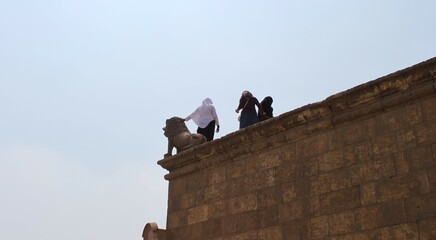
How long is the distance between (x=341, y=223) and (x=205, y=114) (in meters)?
4.07

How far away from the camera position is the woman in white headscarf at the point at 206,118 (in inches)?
374

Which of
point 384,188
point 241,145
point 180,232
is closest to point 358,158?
point 384,188

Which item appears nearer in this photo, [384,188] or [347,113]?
[384,188]

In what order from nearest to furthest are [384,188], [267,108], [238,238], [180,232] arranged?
[384,188] < [238,238] < [180,232] < [267,108]

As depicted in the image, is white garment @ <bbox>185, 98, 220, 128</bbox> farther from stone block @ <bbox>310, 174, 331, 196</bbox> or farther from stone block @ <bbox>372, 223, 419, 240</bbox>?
stone block @ <bbox>372, 223, 419, 240</bbox>

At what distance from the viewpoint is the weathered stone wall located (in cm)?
571

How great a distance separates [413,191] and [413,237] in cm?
48

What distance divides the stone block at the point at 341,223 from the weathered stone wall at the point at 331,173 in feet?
0.04

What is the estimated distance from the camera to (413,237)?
5.46 metres

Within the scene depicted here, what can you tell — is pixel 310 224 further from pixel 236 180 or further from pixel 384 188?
pixel 236 180

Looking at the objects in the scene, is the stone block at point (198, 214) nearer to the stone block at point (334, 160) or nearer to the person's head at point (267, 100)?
the stone block at point (334, 160)

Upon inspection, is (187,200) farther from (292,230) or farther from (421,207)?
(421,207)

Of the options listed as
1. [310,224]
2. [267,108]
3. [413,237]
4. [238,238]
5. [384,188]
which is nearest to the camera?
[413,237]

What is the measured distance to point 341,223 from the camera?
6.11 meters
